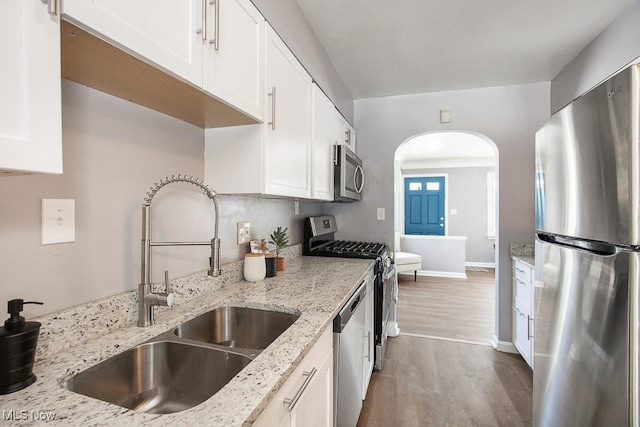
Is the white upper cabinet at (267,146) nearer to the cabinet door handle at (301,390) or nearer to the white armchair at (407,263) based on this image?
the cabinet door handle at (301,390)

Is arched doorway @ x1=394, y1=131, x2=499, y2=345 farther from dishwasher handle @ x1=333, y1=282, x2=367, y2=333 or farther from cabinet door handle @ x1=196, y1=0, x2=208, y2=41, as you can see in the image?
cabinet door handle @ x1=196, y1=0, x2=208, y2=41

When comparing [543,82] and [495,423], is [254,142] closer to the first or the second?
[495,423]

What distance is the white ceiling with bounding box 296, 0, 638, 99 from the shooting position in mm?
1785

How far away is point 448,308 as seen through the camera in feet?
12.6

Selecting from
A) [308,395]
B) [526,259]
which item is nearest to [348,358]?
[308,395]

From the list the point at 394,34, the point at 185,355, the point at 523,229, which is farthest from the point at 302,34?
the point at 523,229

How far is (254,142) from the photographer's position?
49.8 inches

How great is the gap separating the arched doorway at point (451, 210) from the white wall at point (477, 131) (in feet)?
5.69

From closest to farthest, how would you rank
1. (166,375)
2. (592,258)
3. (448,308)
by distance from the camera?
(166,375)
(592,258)
(448,308)

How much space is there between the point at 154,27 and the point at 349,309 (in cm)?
122

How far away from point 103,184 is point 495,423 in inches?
92.1

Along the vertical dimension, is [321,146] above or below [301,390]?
above

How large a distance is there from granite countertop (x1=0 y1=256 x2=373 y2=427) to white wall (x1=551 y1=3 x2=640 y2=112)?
2.21m

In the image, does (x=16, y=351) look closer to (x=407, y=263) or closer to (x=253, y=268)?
(x=253, y=268)
